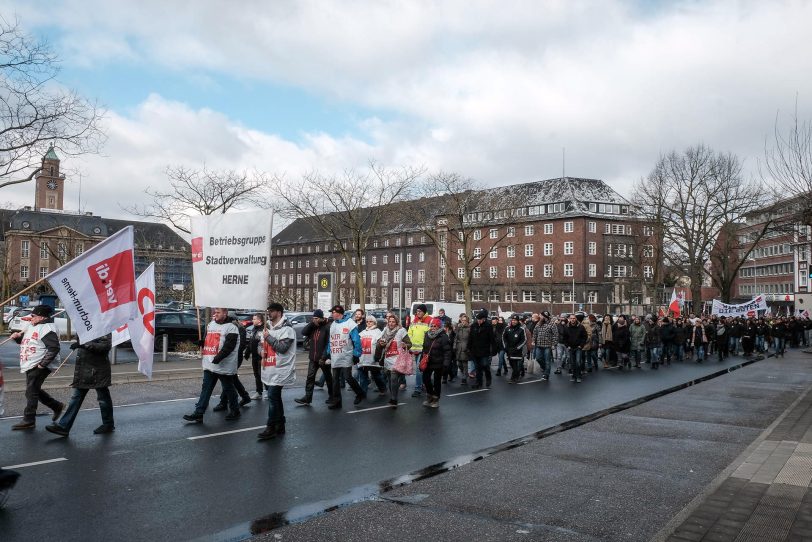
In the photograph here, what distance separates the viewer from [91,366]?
8930mm

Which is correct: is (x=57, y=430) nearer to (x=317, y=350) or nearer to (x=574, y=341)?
(x=317, y=350)

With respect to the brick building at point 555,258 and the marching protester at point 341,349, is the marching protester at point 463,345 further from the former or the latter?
the brick building at point 555,258

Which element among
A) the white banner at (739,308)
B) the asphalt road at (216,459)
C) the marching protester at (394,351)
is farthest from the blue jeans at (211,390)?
the white banner at (739,308)

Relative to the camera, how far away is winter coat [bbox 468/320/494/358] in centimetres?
1576

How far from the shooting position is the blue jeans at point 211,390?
10127mm

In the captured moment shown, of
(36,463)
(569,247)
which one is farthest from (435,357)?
(569,247)

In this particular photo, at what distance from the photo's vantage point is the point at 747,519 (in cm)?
523

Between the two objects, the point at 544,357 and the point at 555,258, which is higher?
the point at 555,258

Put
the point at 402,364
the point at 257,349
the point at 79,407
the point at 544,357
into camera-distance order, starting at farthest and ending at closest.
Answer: the point at 544,357 < the point at 257,349 < the point at 402,364 < the point at 79,407

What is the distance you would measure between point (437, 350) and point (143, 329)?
4.87 meters

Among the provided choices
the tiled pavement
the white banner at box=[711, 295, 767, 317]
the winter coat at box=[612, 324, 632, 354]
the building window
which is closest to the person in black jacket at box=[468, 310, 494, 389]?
the winter coat at box=[612, 324, 632, 354]

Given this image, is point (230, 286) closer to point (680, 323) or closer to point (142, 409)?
point (142, 409)

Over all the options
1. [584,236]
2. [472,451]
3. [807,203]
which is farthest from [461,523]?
[584,236]

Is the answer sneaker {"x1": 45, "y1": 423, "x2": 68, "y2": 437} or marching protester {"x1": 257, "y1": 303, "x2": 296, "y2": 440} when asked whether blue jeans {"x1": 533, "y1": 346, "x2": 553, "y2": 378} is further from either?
sneaker {"x1": 45, "y1": 423, "x2": 68, "y2": 437}
